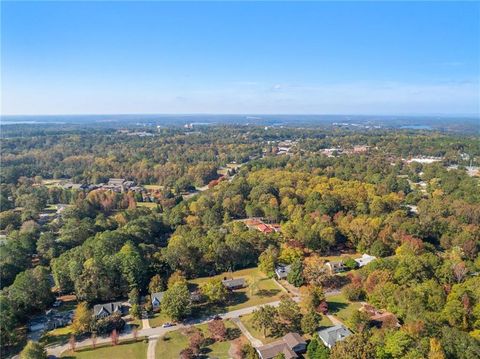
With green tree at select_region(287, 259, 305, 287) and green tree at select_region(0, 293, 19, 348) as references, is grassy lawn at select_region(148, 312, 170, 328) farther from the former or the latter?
green tree at select_region(287, 259, 305, 287)

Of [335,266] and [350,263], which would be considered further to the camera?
[335,266]

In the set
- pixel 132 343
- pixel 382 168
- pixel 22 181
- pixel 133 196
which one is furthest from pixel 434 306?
pixel 22 181

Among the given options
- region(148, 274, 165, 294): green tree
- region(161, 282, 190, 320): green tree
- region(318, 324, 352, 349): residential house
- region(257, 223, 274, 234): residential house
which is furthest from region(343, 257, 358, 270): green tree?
region(148, 274, 165, 294): green tree

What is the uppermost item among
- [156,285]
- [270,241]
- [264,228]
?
[270,241]

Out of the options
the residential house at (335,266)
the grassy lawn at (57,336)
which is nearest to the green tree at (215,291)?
the grassy lawn at (57,336)

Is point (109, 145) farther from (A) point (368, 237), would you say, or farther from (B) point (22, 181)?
(A) point (368, 237)

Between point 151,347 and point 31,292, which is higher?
point 31,292

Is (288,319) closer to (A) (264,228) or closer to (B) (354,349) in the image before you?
(B) (354,349)

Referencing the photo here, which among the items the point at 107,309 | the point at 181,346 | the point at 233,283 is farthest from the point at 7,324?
the point at 233,283
